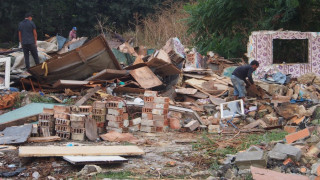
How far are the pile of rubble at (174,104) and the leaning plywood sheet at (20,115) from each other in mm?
29

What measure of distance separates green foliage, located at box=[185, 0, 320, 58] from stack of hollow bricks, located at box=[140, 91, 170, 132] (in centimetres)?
828

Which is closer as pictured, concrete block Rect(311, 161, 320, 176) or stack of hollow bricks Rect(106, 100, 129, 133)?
concrete block Rect(311, 161, 320, 176)

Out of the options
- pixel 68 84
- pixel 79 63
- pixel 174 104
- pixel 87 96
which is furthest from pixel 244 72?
pixel 68 84

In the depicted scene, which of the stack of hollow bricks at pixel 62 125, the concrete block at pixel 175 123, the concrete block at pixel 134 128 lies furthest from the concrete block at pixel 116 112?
the concrete block at pixel 175 123

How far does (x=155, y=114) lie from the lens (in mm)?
9297

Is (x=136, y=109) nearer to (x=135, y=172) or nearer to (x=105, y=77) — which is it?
(x=105, y=77)

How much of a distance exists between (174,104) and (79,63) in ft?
10.1

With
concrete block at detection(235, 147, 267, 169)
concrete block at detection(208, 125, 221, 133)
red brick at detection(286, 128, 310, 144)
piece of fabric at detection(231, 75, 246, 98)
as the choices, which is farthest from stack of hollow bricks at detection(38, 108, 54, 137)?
piece of fabric at detection(231, 75, 246, 98)

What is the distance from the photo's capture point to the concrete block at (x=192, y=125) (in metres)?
9.35

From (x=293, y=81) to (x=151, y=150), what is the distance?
7367mm

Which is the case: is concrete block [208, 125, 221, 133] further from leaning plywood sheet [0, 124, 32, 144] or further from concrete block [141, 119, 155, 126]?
leaning plywood sheet [0, 124, 32, 144]

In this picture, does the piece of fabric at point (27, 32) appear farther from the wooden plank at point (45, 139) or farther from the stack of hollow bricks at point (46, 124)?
the wooden plank at point (45, 139)

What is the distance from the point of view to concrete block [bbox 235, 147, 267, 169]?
5921mm

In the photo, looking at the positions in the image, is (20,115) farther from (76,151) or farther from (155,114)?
(76,151)
